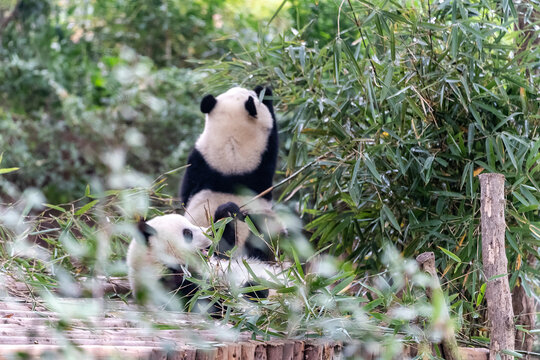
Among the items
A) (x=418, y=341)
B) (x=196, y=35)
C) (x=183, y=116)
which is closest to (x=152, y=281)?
(x=418, y=341)

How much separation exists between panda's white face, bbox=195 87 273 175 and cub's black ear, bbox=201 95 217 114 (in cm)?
2

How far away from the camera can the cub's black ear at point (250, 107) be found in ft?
9.56

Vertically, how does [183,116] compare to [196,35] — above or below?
below

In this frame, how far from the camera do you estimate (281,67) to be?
123 inches

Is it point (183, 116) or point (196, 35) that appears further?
point (196, 35)

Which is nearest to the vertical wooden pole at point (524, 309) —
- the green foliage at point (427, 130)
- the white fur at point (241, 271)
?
the green foliage at point (427, 130)

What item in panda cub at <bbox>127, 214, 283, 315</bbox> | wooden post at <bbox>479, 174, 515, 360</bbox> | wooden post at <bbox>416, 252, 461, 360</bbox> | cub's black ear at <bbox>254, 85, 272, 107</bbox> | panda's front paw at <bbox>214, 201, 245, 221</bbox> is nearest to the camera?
wooden post at <bbox>416, 252, 461, 360</bbox>

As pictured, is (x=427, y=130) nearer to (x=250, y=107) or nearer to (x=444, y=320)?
→ (x=250, y=107)

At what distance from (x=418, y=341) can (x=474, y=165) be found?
1.05 m

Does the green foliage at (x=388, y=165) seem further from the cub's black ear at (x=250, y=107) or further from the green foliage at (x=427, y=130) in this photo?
the cub's black ear at (x=250, y=107)

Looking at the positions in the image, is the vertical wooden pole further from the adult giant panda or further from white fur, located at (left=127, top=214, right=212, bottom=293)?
white fur, located at (left=127, top=214, right=212, bottom=293)

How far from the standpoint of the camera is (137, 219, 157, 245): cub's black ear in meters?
2.34

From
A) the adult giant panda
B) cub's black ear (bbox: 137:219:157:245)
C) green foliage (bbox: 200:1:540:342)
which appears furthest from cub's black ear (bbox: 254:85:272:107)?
cub's black ear (bbox: 137:219:157:245)

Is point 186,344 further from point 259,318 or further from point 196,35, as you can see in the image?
point 196,35
